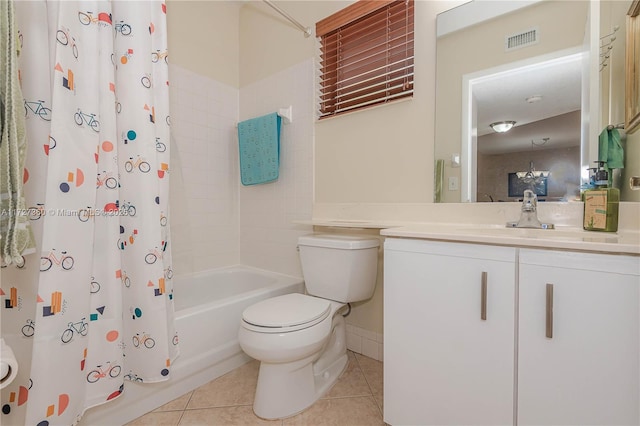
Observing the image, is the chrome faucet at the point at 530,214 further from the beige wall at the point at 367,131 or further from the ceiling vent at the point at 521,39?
the ceiling vent at the point at 521,39

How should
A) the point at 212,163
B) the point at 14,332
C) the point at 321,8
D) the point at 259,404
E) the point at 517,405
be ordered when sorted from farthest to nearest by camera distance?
the point at 212,163 → the point at 321,8 → the point at 259,404 → the point at 14,332 → the point at 517,405

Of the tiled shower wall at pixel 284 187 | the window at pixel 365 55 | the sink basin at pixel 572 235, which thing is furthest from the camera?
the tiled shower wall at pixel 284 187

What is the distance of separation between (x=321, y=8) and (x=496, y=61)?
46.1 inches

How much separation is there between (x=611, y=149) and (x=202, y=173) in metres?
2.27

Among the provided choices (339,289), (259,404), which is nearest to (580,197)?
(339,289)

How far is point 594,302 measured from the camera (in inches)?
30.3

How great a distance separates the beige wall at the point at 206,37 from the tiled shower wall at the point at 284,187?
0.84 feet

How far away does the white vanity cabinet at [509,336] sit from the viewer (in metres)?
0.75

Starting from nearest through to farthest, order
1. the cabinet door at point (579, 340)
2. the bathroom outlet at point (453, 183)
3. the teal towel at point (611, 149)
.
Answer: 1. the cabinet door at point (579, 340)
2. the teal towel at point (611, 149)
3. the bathroom outlet at point (453, 183)

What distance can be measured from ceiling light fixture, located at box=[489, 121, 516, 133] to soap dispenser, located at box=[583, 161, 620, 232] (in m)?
0.38

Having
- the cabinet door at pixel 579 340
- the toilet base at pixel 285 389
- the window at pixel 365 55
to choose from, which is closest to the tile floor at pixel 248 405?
the toilet base at pixel 285 389

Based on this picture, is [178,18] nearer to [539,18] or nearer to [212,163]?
[212,163]

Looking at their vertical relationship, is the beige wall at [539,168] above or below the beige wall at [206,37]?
below

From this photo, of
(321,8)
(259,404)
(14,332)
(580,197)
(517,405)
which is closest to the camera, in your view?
(517,405)
